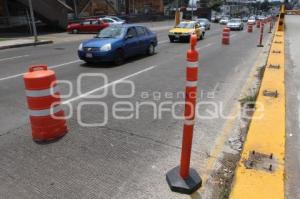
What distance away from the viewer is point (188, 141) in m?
3.37

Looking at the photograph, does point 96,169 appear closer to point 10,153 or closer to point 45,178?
point 45,178

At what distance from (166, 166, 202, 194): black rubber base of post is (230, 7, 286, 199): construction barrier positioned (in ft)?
1.38

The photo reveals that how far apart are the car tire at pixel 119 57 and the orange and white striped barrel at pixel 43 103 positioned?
6.91m

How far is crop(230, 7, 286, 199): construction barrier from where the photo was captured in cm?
333

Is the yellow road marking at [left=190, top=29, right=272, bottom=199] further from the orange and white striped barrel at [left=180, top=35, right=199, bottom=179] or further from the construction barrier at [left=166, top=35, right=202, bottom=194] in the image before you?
the orange and white striped barrel at [left=180, top=35, right=199, bottom=179]

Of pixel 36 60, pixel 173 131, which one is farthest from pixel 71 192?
pixel 36 60

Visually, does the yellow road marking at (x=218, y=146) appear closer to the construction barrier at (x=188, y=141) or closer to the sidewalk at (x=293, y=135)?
the construction barrier at (x=188, y=141)

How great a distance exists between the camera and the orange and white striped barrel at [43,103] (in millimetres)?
4621

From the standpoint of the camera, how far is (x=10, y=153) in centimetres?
450

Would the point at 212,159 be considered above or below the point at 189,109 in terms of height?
below

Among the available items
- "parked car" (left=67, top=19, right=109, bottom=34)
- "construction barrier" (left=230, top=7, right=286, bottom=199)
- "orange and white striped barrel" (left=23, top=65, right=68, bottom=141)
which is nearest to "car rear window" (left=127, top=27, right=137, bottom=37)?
"construction barrier" (left=230, top=7, right=286, bottom=199)

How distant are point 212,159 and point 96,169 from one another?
1.60 metres

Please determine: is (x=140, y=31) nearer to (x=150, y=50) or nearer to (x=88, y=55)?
(x=150, y=50)

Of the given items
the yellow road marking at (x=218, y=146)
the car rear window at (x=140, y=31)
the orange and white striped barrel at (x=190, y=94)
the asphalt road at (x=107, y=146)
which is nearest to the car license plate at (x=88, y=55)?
Answer: the asphalt road at (x=107, y=146)
